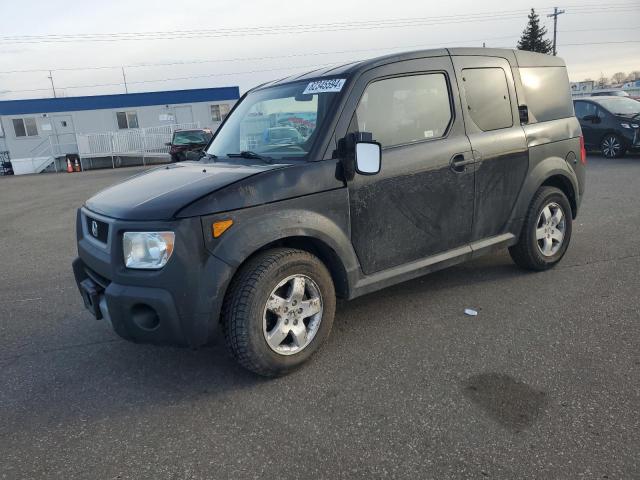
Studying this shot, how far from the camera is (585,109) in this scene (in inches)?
521

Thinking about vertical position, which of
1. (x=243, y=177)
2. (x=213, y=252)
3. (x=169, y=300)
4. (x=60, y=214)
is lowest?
(x=60, y=214)

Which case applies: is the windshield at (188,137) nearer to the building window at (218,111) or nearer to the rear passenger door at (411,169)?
the building window at (218,111)

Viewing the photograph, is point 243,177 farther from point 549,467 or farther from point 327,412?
point 549,467

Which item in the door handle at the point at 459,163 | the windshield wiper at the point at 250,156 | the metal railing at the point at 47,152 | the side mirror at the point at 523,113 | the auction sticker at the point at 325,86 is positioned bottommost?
the metal railing at the point at 47,152

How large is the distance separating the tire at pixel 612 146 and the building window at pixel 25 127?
30625 mm

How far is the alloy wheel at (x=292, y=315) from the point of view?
3.04 metres

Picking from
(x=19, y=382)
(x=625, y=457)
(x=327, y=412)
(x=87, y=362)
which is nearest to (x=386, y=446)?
(x=327, y=412)

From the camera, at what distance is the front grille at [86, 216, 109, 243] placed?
3.05m

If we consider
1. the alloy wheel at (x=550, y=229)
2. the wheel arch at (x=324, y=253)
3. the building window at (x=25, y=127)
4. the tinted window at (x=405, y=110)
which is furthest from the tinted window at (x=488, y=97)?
the building window at (x=25, y=127)

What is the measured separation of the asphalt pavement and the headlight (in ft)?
2.80

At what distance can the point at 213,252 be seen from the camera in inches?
109

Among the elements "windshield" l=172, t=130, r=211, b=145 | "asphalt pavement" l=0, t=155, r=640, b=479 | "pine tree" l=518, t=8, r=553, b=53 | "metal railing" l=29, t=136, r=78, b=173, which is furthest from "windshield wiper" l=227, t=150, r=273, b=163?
"pine tree" l=518, t=8, r=553, b=53

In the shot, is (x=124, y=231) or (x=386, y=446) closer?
(x=386, y=446)

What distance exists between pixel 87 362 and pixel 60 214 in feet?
25.8
